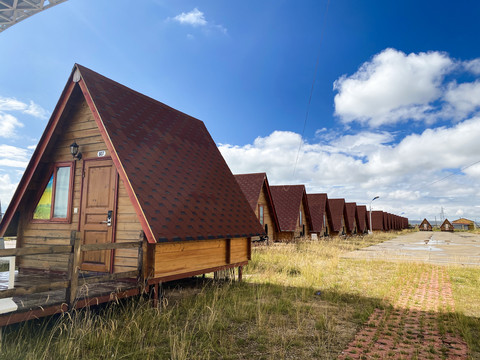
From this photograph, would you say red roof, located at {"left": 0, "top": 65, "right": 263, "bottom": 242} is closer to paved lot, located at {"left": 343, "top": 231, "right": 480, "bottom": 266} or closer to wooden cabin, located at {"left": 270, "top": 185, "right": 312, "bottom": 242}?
paved lot, located at {"left": 343, "top": 231, "right": 480, "bottom": 266}

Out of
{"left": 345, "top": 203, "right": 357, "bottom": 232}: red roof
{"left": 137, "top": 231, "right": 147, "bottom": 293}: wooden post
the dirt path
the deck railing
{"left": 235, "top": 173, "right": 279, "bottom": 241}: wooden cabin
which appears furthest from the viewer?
{"left": 345, "top": 203, "right": 357, "bottom": 232}: red roof

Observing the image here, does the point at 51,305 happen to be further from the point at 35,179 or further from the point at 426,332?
the point at 426,332

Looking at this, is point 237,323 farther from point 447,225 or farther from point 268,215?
point 447,225

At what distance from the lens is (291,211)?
23984 mm

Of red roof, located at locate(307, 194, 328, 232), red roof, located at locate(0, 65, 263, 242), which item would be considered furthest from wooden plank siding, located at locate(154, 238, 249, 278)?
red roof, located at locate(307, 194, 328, 232)

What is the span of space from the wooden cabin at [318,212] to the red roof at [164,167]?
19683mm

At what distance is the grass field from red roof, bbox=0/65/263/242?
4.75ft

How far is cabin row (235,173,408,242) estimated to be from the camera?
66.5 ft

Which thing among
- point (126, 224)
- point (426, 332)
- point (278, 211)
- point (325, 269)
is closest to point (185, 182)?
point (126, 224)

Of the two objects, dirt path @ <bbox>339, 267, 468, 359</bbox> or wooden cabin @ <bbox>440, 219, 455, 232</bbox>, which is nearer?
dirt path @ <bbox>339, 267, 468, 359</bbox>

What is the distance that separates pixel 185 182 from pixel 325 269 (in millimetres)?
6495

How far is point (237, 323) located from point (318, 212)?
80.9 feet

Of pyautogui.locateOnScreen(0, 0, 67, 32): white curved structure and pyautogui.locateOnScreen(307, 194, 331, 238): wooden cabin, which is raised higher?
pyautogui.locateOnScreen(0, 0, 67, 32): white curved structure

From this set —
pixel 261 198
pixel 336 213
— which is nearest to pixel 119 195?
pixel 261 198
